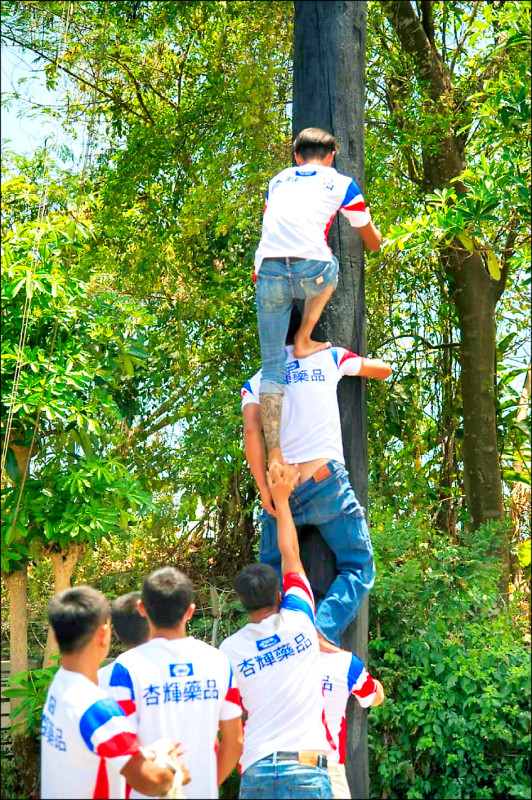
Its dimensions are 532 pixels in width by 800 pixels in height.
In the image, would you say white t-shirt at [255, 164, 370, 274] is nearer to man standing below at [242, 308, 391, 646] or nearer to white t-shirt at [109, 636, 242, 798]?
man standing below at [242, 308, 391, 646]

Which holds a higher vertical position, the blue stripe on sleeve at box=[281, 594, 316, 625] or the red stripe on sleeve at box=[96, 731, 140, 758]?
the blue stripe on sleeve at box=[281, 594, 316, 625]

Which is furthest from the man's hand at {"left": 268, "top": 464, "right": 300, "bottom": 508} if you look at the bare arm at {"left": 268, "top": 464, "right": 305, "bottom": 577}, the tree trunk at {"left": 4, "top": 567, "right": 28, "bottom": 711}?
the tree trunk at {"left": 4, "top": 567, "right": 28, "bottom": 711}

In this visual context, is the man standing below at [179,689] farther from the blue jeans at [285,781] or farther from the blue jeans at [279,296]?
the blue jeans at [279,296]

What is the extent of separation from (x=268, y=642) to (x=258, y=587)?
0.21 meters

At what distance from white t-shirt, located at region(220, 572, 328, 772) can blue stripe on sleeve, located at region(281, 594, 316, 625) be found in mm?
29

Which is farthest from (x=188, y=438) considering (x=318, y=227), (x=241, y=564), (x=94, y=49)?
(x=318, y=227)

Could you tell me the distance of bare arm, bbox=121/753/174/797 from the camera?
3.16m

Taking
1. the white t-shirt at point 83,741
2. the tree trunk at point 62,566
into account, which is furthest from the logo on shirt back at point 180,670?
the tree trunk at point 62,566

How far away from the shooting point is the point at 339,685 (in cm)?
405

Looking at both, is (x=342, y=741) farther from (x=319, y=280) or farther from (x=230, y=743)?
(x=319, y=280)

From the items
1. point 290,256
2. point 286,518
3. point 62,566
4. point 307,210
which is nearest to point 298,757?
point 286,518

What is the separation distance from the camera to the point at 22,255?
5.93 metres

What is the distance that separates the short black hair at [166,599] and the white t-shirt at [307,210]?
143 cm

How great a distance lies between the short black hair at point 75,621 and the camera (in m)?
3.30
